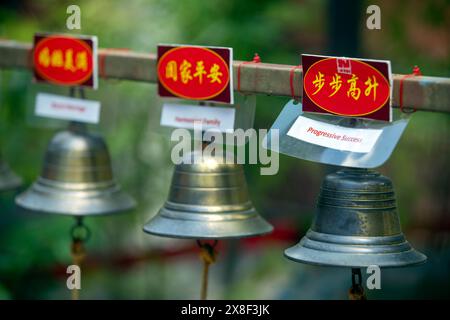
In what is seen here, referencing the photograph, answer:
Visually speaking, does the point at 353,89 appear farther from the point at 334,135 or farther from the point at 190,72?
the point at 190,72

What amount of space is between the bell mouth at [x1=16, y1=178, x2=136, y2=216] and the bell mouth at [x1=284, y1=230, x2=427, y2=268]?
133cm

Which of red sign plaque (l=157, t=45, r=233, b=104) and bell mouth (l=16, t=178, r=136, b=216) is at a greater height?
red sign plaque (l=157, t=45, r=233, b=104)

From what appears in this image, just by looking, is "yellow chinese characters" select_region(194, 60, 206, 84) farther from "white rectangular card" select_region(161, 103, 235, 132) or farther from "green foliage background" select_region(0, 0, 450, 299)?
"green foliage background" select_region(0, 0, 450, 299)

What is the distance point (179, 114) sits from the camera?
349 centimetres

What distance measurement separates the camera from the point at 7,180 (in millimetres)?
4578

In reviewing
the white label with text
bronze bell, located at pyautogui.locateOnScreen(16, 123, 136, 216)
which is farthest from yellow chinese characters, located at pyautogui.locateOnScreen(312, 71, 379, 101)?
bronze bell, located at pyautogui.locateOnScreen(16, 123, 136, 216)

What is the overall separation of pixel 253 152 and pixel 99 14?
3437 mm

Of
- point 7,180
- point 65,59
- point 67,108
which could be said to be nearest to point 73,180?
point 67,108

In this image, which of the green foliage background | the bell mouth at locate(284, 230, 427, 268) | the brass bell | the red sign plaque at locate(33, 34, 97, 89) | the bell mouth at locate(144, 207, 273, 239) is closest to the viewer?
the bell mouth at locate(284, 230, 427, 268)

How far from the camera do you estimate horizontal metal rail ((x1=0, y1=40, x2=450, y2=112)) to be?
9.17 feet

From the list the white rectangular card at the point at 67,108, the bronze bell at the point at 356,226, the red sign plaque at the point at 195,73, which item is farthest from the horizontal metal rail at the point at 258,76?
the bronze bell at the point at 356,226

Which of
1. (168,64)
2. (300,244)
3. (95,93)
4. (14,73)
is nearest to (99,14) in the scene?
(14,73)

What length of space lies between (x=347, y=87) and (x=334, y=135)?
16 cm

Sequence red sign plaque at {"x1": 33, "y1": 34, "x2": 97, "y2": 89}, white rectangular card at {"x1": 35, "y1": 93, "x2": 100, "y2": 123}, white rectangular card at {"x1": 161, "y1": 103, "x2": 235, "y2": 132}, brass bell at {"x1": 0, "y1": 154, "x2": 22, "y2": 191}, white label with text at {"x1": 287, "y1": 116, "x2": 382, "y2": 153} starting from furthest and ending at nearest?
1. brass bell at {"x1": 0, "y1": 154, "x2": 22, "y2": 191}
2. white rectangular card at {"x1": 35, "y1": 93, "x2": 100, "y2": 123}
3. red sign plaque at {"x1": 33, "y1": 34, "x2": 97, "y2": 89}
4. white rectangular card at {"x1": 161, "y1": 103, "x2": 235, "y2": 132}
5. white label with text at {"x1": 287, "y1": 116, "x2": 382, "y2": 153}
